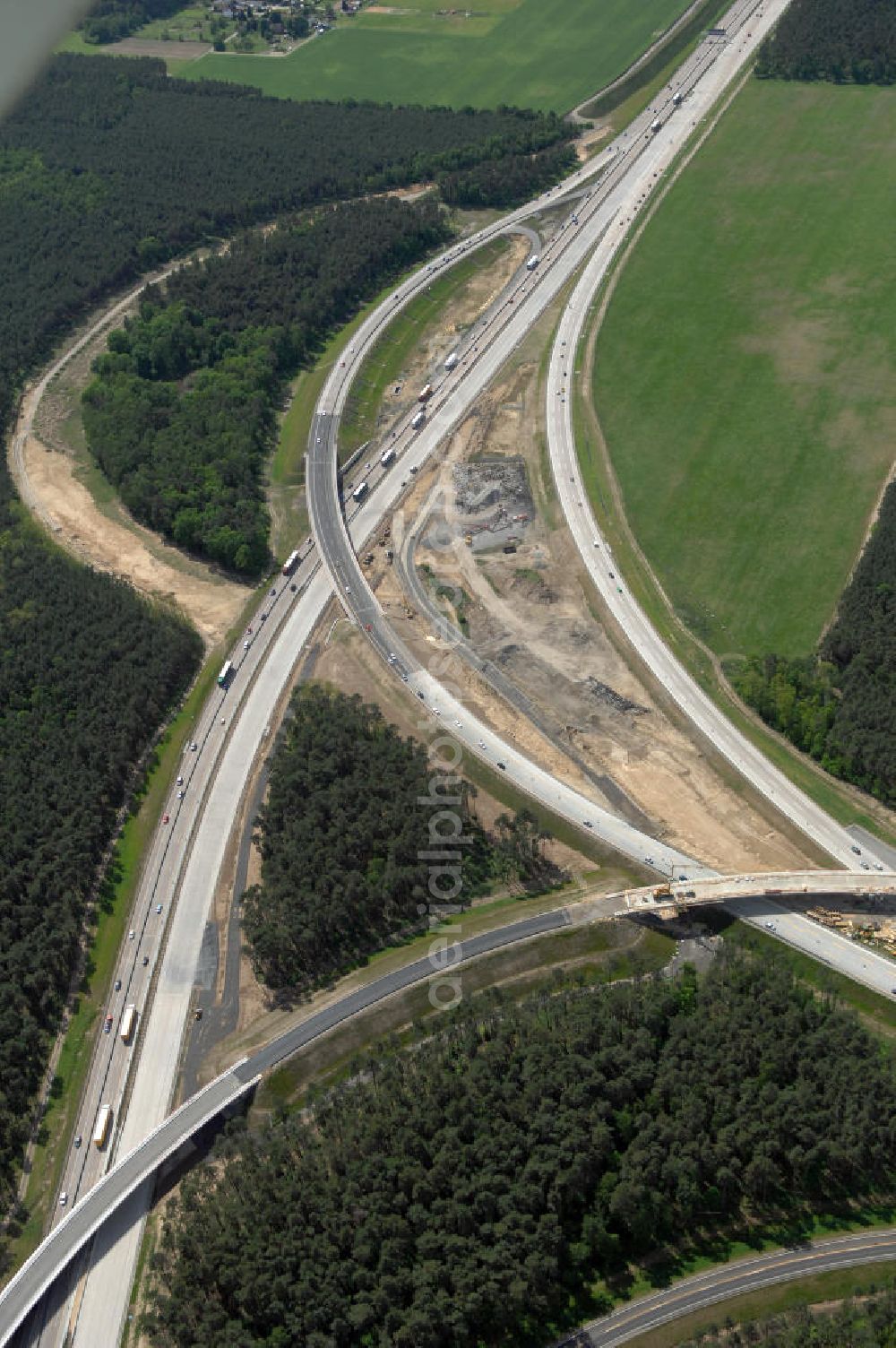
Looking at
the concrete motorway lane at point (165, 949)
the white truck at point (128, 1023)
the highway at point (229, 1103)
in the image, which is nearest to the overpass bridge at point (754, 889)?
the highway at point (229, 1103)

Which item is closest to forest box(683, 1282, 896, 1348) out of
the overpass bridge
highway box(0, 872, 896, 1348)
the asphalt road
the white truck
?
highway box(0, 872, 896, 1348)

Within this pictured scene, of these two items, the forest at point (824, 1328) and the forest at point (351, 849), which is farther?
the forest at point (351, 849)

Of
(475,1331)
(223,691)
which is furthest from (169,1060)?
(223,691)

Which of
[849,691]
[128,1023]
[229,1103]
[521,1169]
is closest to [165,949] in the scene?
[128,1023]

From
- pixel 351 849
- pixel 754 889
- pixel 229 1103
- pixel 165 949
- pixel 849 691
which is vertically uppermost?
pixel 849 691

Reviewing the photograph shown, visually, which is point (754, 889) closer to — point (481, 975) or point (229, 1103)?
point (481, 975)

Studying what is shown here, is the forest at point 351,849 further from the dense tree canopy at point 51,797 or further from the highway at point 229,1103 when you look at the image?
the dense tree canopy at point 51,797
